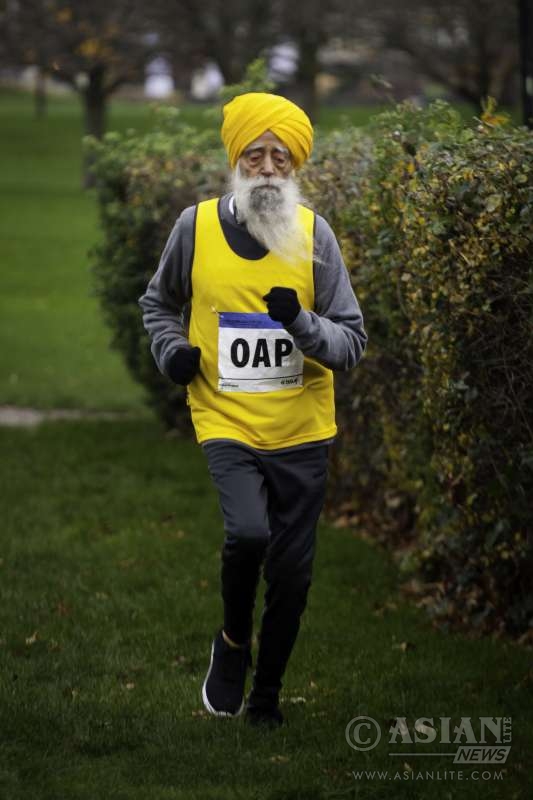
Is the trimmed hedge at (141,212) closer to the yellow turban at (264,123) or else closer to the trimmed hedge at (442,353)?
the trimmed hedge at (442,353)

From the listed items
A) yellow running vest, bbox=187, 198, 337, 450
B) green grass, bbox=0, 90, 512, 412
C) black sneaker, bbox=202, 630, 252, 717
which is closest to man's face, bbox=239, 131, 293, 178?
yellow running vest, bbox=187, 198, 337, 450

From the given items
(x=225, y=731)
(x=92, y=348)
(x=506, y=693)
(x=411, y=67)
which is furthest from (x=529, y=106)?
(x=411, y=67)

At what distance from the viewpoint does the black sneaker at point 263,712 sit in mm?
5180

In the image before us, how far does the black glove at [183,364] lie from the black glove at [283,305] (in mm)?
352

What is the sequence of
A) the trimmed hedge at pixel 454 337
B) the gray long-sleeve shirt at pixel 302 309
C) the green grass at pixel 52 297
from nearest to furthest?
the gray long-sleeve shirt at pixel 302 309 < the trimmed hedge at pixel 454 337 < the green grass at pixel 52 297

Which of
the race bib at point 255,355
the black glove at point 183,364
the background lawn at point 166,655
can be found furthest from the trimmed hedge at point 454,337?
the black glove at point 183,364

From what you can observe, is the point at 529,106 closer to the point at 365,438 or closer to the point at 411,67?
the point at 365,438

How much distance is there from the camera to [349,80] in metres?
53.6

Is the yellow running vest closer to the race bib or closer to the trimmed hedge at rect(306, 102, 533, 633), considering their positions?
the race bib

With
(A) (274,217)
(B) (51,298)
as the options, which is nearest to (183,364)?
(A) (274,217)

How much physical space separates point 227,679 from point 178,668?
0.79 m

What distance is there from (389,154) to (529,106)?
3.03 meters

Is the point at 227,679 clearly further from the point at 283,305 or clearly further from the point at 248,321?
the point at 283,305

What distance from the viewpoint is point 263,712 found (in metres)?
5.20
